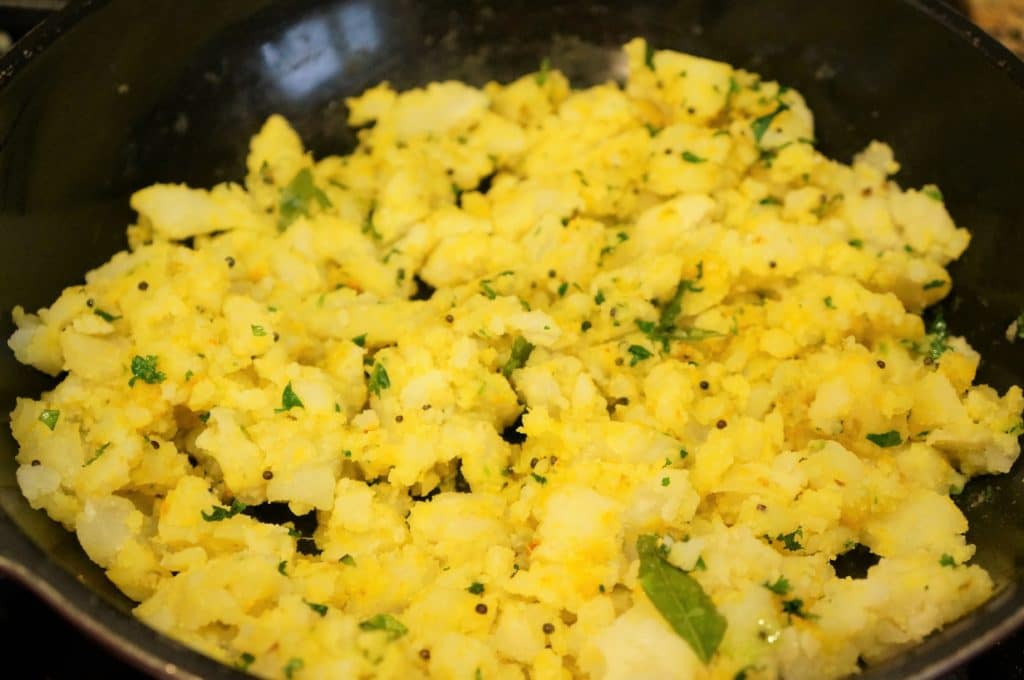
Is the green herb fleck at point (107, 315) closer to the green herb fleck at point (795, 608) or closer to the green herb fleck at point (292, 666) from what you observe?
the green herb fleck at point (292, 666)

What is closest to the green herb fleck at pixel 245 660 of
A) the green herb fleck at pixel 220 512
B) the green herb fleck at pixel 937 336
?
the green herb fleck at pixel 220 512

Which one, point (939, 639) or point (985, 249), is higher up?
point (939, 639)

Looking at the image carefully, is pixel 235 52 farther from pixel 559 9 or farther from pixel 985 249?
pixel 985 249

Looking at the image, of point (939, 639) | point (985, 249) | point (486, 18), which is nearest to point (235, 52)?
point (486, 18)

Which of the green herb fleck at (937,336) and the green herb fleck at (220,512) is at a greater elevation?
the green herb fleck at (220,512)

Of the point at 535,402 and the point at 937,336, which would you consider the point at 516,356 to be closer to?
the point at 535,402

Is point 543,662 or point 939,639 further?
point 543,662

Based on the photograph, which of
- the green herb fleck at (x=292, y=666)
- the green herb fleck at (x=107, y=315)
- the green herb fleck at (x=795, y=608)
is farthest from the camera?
the green herb fleck at (x=107, y=315)

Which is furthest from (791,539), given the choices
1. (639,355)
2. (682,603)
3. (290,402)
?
(290,402)
